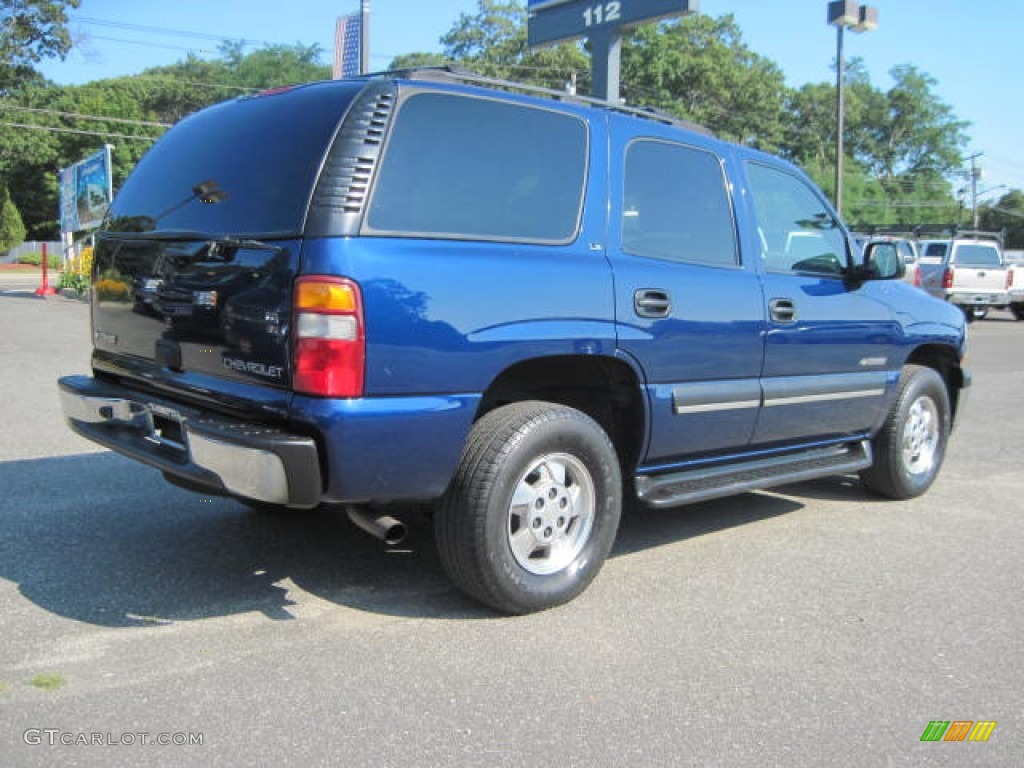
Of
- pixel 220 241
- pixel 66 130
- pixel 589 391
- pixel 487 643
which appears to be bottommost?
pixel 487 643

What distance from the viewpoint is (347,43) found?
522 inches

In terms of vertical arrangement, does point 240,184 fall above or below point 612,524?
above

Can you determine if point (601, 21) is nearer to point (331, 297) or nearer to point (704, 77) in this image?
point (331, 297)

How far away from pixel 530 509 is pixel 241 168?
5.56ft

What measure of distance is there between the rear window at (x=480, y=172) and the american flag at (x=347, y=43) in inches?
397

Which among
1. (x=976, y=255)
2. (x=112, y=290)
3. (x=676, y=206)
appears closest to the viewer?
(x=112, y=290)

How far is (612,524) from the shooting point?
149 inches

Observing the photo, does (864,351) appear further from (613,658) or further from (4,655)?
(4,655)

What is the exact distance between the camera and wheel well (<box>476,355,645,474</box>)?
3613 millimetres

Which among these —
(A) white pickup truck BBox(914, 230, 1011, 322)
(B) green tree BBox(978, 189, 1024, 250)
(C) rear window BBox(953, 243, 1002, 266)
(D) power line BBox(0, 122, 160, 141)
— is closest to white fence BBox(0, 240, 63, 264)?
(D) power line BBox(0, 122, 160, 141)

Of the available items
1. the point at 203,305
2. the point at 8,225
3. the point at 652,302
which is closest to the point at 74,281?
the point at 203,305

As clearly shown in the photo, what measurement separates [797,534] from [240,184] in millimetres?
3240

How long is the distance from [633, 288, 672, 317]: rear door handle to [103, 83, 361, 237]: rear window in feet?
4.49

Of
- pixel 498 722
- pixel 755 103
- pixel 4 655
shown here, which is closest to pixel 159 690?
pixel 4 655
